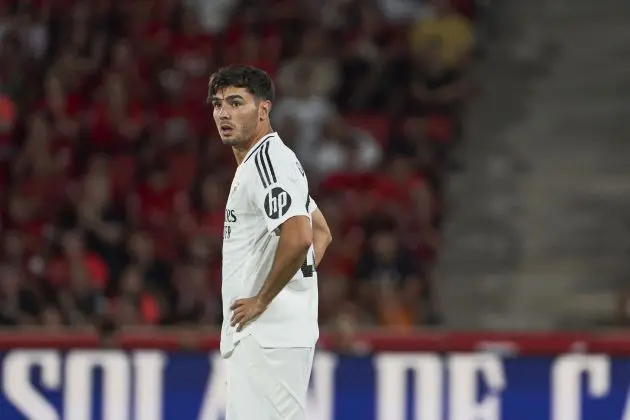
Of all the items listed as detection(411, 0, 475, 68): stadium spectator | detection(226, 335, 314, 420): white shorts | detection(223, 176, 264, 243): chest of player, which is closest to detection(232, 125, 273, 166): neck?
detection(223, 176, 264, 243): chest of player

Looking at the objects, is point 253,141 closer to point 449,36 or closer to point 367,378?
point 367,378

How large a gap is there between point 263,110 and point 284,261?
60cm

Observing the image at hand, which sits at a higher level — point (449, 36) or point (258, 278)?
point (449, 36)

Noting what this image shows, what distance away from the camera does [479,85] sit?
42.2 feet

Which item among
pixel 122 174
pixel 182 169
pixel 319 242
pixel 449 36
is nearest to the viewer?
pixel 319 242

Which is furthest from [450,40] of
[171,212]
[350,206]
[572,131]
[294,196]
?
[294,196]

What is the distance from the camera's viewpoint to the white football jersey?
537 cm

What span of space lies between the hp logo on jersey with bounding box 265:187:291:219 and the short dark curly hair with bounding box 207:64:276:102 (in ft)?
1.26

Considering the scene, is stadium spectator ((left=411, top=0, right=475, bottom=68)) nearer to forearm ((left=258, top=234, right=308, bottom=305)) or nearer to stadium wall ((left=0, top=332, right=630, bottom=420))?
stadium wall ((left=0, top=332, right=630, bottom=420))

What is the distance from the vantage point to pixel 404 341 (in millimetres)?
8594

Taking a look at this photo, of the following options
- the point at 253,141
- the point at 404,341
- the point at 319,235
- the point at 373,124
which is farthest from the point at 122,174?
the point at 253,141

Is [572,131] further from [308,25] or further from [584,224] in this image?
[308,25]

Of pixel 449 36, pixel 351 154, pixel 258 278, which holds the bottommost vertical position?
pixel 258 278

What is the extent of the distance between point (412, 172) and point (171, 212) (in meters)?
1.88
